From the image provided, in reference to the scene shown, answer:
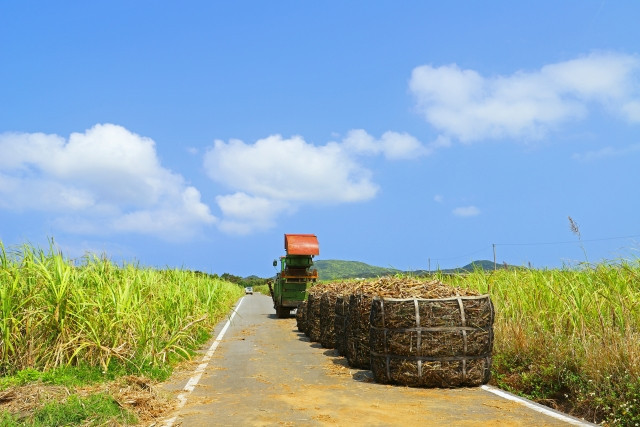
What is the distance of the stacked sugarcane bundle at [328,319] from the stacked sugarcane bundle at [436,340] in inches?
196

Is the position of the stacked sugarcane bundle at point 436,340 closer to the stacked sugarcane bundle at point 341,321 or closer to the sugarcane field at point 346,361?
the sugarcane field at point 346,361

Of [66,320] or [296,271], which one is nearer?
[66,320]

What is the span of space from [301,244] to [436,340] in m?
17.1

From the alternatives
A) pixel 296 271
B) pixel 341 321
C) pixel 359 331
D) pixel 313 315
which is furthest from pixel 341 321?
pixel 296 271

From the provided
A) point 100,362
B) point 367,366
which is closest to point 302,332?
point 367,366

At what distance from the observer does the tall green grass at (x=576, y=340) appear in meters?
7.55

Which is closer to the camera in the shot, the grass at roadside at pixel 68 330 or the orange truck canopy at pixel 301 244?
the grass at roadside at pixel 68 330

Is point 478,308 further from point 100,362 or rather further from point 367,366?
point 100,362

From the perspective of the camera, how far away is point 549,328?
1017 centimetres

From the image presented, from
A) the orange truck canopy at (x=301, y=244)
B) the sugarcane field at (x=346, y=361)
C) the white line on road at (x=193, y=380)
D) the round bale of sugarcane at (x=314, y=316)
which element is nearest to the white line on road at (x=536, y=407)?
the sugarcane field at (x=346, y=361)

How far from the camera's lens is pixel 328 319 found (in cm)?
1487

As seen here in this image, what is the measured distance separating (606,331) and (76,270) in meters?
9.79

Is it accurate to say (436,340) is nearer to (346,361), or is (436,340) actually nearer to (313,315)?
(346,361)

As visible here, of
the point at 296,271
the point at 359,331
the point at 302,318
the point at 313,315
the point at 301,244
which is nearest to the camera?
the point at 359,331
